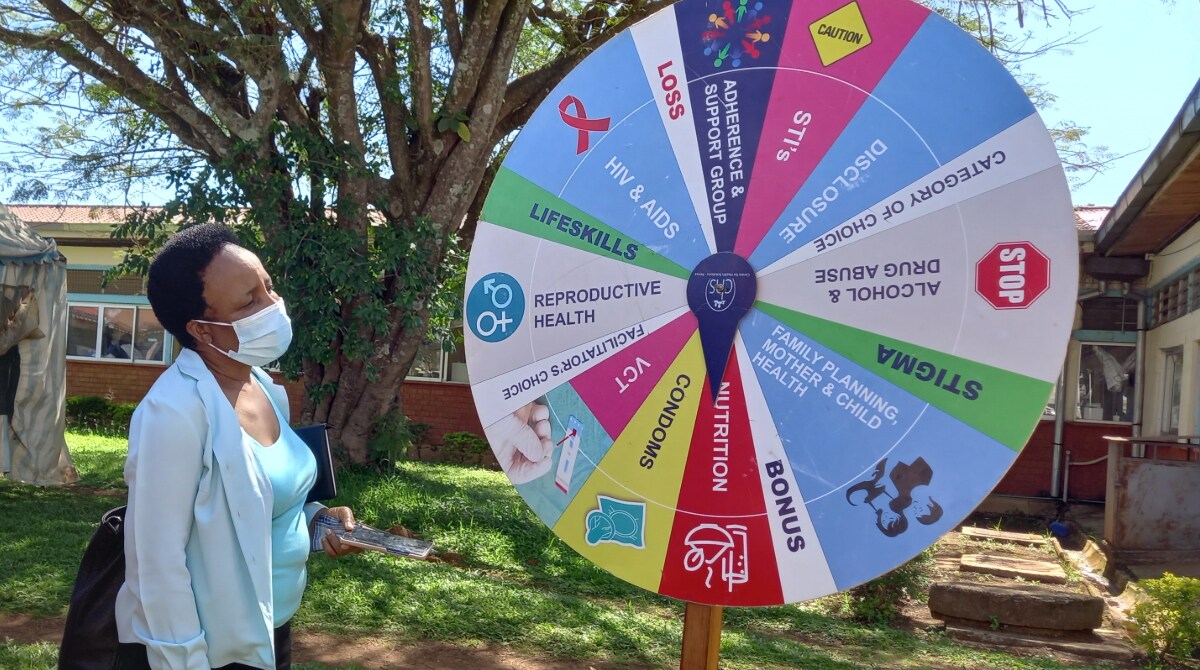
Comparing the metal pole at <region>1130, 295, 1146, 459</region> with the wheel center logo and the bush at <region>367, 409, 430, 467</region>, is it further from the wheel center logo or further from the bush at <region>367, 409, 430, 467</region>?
the wheel center logo

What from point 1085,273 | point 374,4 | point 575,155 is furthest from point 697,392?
point 1085,273

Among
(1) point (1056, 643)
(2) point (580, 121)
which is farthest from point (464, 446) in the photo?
(2) point (580, 121)

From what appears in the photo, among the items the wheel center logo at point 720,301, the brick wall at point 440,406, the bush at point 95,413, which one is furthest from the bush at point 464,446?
the wheel center logo at point 720,301

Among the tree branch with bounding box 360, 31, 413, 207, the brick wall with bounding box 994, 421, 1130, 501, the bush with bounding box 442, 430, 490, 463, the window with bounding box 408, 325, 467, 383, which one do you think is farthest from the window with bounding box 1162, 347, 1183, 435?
the window with bounding box 408, 325, 467, 383

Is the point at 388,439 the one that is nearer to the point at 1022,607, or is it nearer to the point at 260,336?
the point at 1022,607

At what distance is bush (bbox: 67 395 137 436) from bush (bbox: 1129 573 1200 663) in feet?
45.9

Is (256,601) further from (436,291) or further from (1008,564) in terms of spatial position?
(1008,564)

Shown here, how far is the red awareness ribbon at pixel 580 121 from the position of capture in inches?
109

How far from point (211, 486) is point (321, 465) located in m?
0.50

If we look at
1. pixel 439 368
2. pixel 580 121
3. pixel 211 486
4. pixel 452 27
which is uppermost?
pixel 452 27

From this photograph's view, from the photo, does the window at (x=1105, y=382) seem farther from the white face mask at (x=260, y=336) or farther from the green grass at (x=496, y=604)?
the white face mask at (x=260, y=336)

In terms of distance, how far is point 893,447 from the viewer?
228 cm

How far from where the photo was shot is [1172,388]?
10.0 metres

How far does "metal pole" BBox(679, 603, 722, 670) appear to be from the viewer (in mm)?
2561
